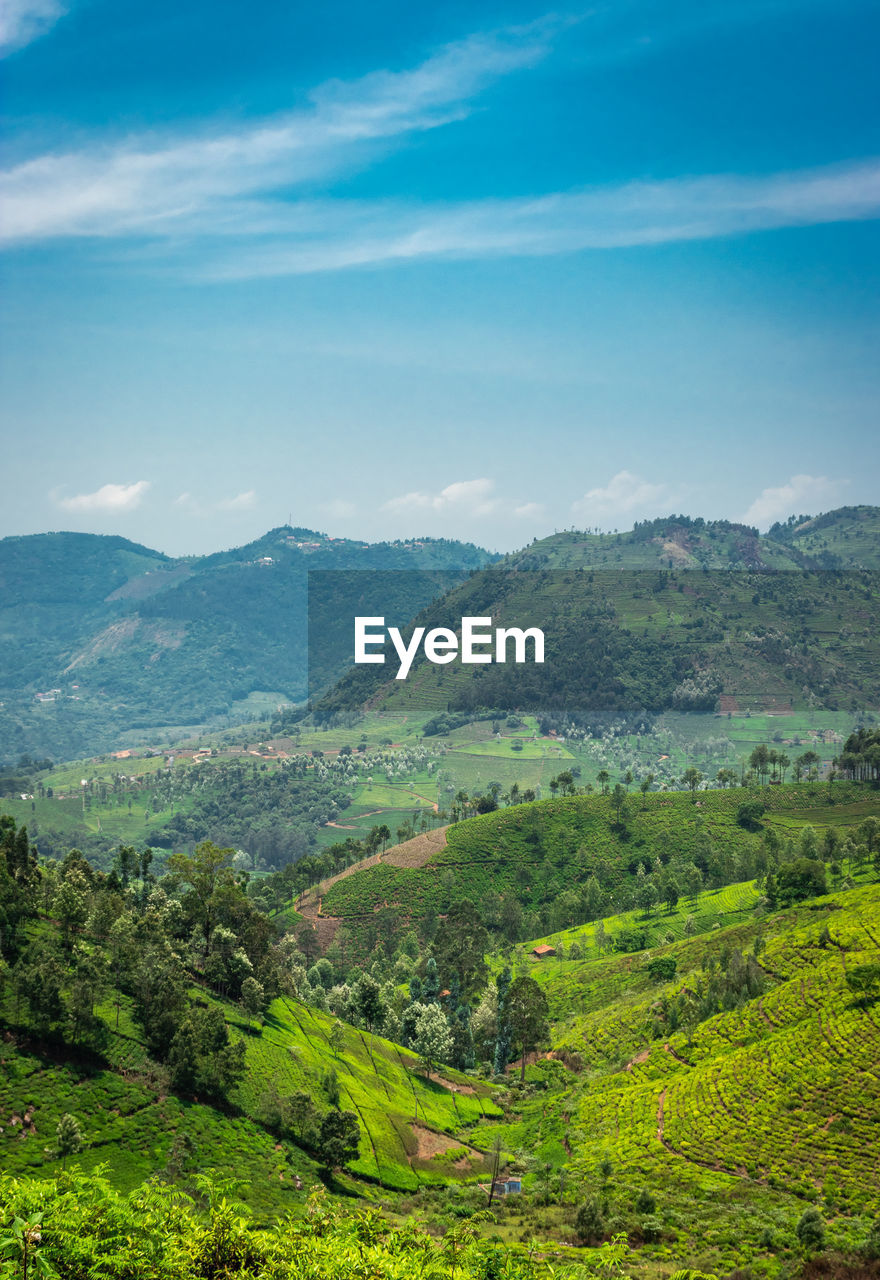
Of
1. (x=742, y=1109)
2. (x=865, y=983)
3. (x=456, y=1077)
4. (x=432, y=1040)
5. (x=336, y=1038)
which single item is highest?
(x=865, y=983)

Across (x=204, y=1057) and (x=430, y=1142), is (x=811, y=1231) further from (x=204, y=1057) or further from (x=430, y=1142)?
(x=204, y=1057)

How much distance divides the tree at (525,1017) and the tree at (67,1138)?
1916 inches

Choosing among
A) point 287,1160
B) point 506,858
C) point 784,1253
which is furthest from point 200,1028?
point 506,858

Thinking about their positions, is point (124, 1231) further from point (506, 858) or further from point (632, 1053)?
point (506, 858)

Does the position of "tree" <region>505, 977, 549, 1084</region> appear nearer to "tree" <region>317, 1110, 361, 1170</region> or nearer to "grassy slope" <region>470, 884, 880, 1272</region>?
"grassy slope" <region>470, 884, 880, 1272</region>

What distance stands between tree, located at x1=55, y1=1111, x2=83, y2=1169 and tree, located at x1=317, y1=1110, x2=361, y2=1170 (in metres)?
17.1

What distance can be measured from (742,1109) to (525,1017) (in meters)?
28.2

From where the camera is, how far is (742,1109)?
2156 inches

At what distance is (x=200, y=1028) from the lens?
52281 millimetres

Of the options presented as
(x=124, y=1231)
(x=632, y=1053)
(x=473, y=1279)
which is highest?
(x=124, y=1231)

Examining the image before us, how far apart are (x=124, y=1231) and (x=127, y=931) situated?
41.7m

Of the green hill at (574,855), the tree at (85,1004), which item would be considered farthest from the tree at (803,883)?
the tree at (85,1004)

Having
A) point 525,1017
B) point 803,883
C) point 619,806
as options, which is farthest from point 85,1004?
point 619,806

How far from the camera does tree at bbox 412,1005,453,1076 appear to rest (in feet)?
253
